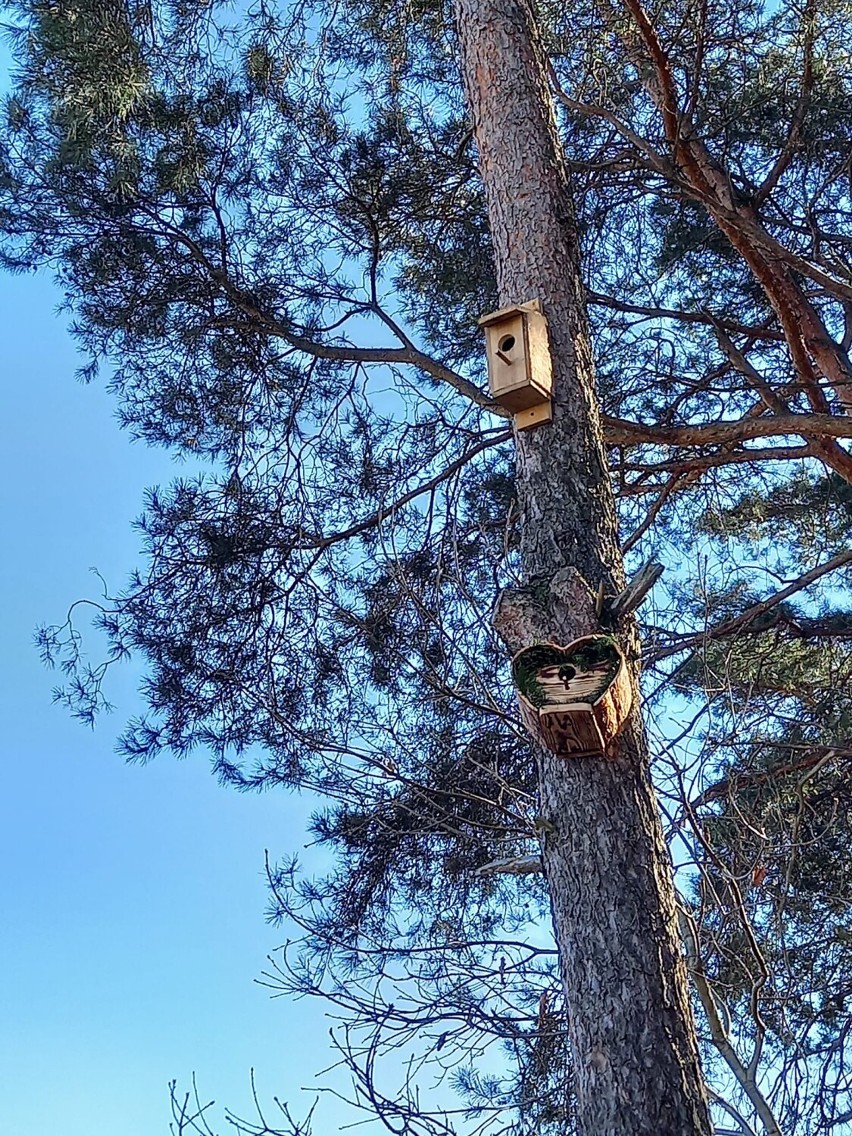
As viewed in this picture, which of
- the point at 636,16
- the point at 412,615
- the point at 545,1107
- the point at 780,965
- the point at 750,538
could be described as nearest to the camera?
the point at 636,16

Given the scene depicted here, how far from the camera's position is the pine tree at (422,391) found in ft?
11.3

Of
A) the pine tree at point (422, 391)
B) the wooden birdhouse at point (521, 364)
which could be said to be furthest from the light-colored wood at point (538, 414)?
the pine tree at point (422, 391)

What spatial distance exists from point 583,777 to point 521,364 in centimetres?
83

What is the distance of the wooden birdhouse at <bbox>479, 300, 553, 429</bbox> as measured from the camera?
229 centimetres

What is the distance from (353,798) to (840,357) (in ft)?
7.51

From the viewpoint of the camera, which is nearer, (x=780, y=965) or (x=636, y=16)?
(x=636, y=16)

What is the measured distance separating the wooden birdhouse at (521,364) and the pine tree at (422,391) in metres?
0.80

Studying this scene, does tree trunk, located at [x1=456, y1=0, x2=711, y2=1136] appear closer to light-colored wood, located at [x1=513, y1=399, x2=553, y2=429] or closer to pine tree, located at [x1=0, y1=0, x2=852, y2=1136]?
light-colored wood, located at [x1=513, y1=399, x2=553, y2=429]

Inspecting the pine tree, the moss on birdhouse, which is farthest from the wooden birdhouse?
the pine tree

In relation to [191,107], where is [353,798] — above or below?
below

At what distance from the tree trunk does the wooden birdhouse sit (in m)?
0.04

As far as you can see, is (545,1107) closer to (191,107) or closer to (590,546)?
(590,546)

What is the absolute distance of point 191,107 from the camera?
3811 millimetres

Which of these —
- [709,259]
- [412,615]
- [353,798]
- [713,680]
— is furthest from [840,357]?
[353,798]
